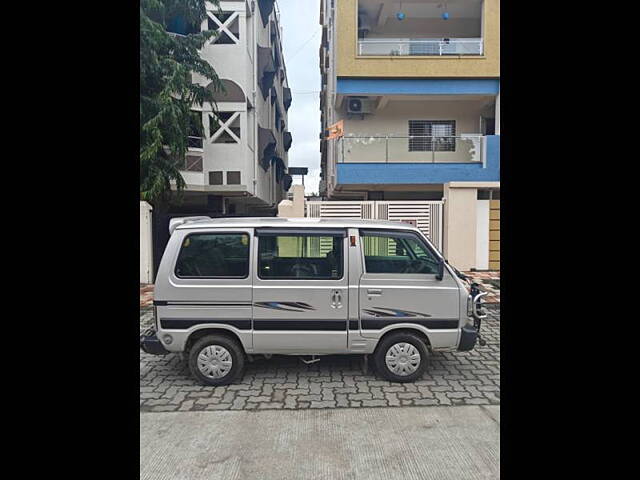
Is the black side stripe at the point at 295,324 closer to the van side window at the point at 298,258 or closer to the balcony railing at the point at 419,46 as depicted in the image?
the van side window at the point at 298,258

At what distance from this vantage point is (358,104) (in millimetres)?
13164

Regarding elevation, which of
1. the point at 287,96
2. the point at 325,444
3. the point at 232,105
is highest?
the point at 287,96

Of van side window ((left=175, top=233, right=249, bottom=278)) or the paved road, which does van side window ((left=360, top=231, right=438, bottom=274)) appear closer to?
van side window ((left=175, top=233, right=249, bottom=278))

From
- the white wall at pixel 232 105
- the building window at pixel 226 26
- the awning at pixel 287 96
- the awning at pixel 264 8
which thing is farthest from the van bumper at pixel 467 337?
the awning at pixel 287 96

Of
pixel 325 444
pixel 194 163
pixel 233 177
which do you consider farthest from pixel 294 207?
pixel 325 444

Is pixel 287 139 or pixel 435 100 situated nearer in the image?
pixel 435 100

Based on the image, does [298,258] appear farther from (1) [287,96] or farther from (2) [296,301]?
(1) [287,96]

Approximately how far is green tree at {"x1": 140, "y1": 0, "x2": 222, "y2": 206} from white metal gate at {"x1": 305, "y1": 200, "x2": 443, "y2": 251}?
139 inches

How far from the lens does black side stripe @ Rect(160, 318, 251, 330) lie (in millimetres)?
4098

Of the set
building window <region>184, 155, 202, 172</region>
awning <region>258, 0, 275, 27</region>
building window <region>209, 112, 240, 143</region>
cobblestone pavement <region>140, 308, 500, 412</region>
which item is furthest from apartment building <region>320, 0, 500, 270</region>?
cobblestone pavement <region>140, 308, 500, 412</region>

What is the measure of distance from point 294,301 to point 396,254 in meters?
1.17
